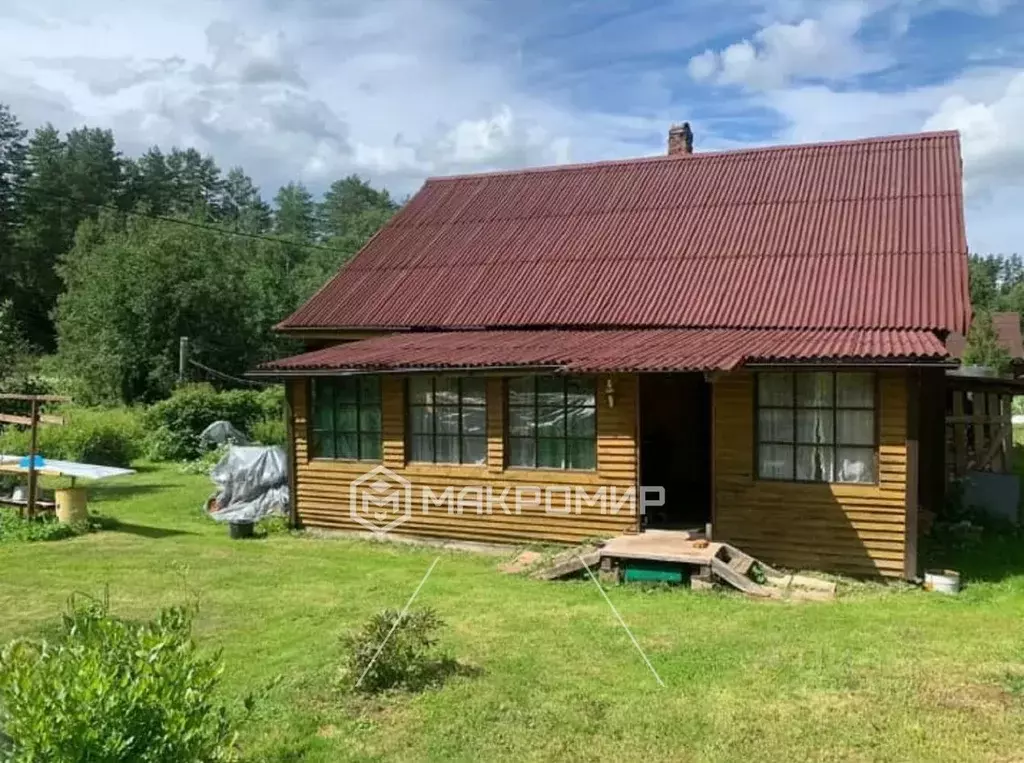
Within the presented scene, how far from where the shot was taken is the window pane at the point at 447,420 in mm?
11531

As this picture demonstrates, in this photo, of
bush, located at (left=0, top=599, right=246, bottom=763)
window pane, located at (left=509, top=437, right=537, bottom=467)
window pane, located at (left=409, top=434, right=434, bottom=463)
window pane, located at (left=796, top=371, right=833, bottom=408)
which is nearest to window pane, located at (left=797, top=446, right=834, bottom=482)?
window pane, located at (left=796, top=371, right=833, bottom=408)

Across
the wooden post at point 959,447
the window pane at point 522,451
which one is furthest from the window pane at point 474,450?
the wooden post at point 959,447

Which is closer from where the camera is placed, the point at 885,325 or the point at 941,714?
the point at 941,714

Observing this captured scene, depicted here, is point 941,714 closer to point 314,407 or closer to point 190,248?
point 314,407

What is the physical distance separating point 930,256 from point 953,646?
249 inches

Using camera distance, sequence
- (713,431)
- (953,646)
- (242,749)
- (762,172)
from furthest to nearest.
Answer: (762,172)
(713,431)
(953,646)
(242,749)

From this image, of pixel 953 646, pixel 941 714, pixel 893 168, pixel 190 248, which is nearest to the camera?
pixel 941 714

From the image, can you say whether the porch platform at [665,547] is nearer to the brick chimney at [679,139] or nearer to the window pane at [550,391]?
the window pane at [550,391]

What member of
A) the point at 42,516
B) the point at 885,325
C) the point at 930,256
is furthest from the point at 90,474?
the point at 930,256

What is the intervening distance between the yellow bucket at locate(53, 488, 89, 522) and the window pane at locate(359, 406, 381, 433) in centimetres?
428

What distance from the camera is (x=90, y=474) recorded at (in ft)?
41.7

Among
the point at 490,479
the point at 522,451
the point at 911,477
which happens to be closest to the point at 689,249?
the point at 522,451

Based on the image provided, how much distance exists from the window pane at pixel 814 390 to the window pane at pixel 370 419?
213 inches

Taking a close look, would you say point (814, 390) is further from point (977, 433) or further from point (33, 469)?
point (33, 469)
